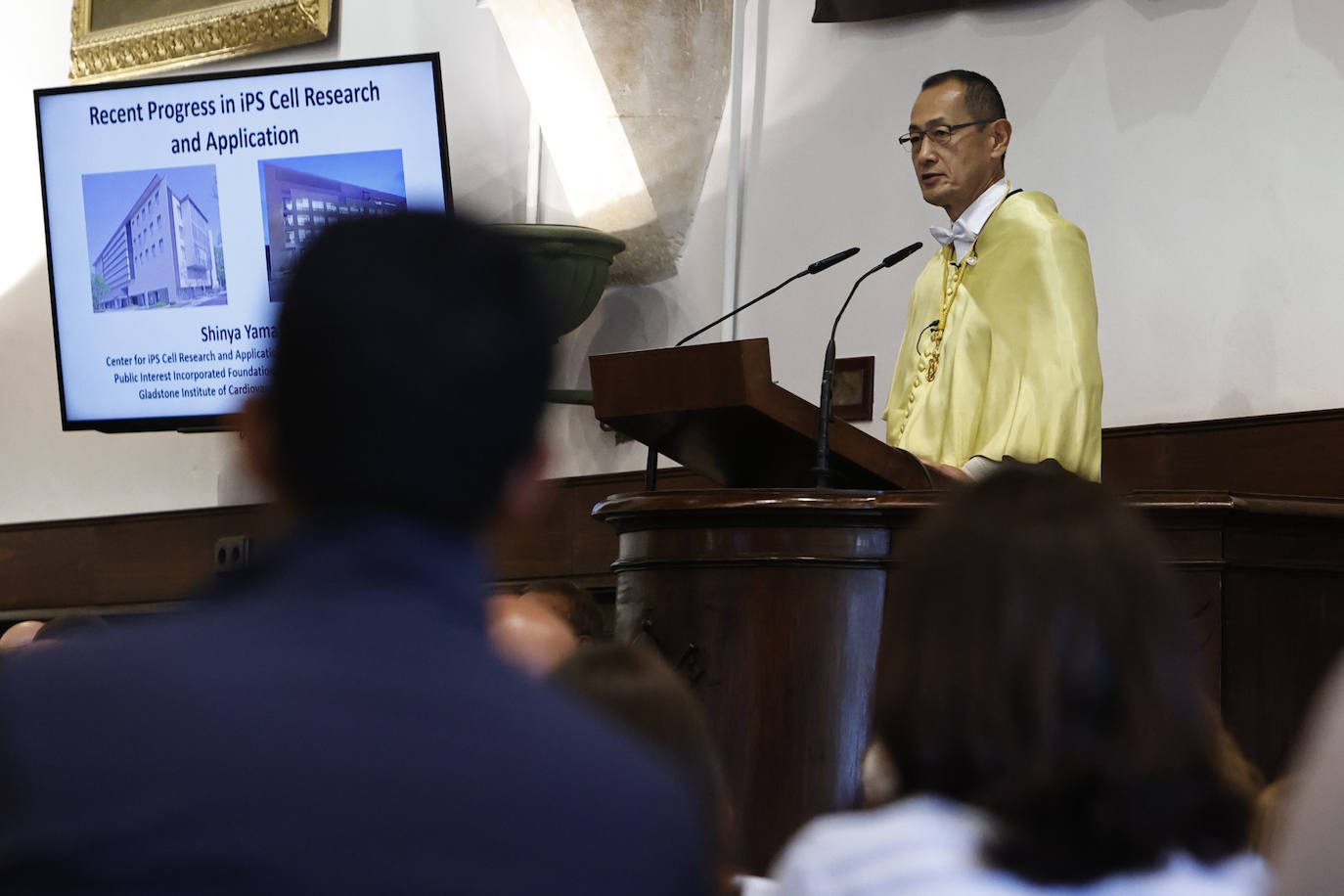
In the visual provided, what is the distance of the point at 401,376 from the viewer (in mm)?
1049

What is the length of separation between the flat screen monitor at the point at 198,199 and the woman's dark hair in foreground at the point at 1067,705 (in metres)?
5.44

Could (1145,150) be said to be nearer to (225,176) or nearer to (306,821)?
(225,176)

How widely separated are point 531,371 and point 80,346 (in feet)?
21.7

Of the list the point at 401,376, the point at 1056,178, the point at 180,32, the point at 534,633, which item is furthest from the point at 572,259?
the point at 401,376

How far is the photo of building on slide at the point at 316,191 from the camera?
6.64 metres

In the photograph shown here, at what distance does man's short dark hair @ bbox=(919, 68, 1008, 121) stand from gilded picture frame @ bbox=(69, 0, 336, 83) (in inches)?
146

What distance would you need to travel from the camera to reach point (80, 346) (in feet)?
23.7

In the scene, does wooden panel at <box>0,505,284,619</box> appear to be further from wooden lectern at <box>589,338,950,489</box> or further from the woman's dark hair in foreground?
the woman's dark hair in foreground

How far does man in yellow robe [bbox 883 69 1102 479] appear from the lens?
13.9 feet

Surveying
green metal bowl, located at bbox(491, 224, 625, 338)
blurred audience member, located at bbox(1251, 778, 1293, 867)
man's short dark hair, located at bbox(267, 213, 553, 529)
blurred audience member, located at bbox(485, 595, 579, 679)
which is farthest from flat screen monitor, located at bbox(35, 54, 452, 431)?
man's short dark hair, located at bbox(267, 213, 553, 529)

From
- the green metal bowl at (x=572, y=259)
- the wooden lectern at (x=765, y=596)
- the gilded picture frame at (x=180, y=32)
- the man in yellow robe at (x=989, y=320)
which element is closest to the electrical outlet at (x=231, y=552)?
the green metal bowl at (x=572, y=259)

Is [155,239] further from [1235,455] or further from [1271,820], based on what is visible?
[1271,820]

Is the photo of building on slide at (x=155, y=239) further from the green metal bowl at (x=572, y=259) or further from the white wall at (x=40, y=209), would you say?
the green metal bowl at (x=572, y=259)

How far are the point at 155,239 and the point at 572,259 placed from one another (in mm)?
1865
